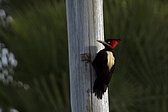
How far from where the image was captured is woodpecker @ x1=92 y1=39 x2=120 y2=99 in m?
2.56

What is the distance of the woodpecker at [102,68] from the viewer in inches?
101

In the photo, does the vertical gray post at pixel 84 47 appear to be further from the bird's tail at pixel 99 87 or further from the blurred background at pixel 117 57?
the blurred background at pixel 117 57

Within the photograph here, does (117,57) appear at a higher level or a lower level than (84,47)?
lower

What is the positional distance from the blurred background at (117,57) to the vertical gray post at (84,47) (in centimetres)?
275

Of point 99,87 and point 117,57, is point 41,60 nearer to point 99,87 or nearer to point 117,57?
point 117,57

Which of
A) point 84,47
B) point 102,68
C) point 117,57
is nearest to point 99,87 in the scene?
point 102,68

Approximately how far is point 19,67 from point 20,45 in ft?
0.77

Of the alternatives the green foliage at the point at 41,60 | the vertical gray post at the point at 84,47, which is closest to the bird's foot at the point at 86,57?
the vertical gray post at the point at 84,47

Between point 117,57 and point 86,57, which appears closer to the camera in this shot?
point 86,57

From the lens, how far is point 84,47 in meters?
2.61

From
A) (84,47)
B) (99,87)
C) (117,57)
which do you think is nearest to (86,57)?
(84,47)

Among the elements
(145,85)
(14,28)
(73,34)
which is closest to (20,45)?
(14,28)

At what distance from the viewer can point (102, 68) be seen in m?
2.57

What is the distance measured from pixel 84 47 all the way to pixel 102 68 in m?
0.13
